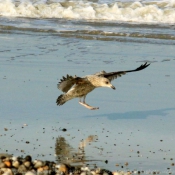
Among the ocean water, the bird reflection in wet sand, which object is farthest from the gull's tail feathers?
the bird reflection in wet sand

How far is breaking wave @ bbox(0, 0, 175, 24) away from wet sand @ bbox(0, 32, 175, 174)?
7.96 meters

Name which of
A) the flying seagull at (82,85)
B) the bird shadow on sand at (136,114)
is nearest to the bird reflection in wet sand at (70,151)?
the bird shadow on sand at (136,114)

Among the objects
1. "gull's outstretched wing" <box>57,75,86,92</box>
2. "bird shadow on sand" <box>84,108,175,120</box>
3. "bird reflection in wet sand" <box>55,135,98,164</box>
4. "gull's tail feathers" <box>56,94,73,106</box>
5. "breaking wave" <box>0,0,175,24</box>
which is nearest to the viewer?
"bird reflection in wet sand" <box>55,135,98,164</box>

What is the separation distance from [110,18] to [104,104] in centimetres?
1326

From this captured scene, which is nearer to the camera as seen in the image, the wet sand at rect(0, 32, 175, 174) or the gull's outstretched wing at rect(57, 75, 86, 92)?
the wet sand at rect(0, 32, 175, 174)

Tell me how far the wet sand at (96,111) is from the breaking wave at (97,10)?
7.96 m

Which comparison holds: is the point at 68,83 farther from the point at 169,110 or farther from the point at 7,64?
the point at 7,64

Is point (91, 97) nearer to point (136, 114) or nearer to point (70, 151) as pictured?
point (136, 114)

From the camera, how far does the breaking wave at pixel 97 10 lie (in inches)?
866

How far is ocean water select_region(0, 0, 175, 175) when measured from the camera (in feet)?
21.9

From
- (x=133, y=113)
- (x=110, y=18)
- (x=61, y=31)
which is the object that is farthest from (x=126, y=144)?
(x=110, y=18)

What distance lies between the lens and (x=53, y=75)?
423 inches

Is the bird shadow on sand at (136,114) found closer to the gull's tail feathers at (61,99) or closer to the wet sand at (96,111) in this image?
the wet sand at (96,111)

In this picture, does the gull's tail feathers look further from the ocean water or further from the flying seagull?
the ocean water
